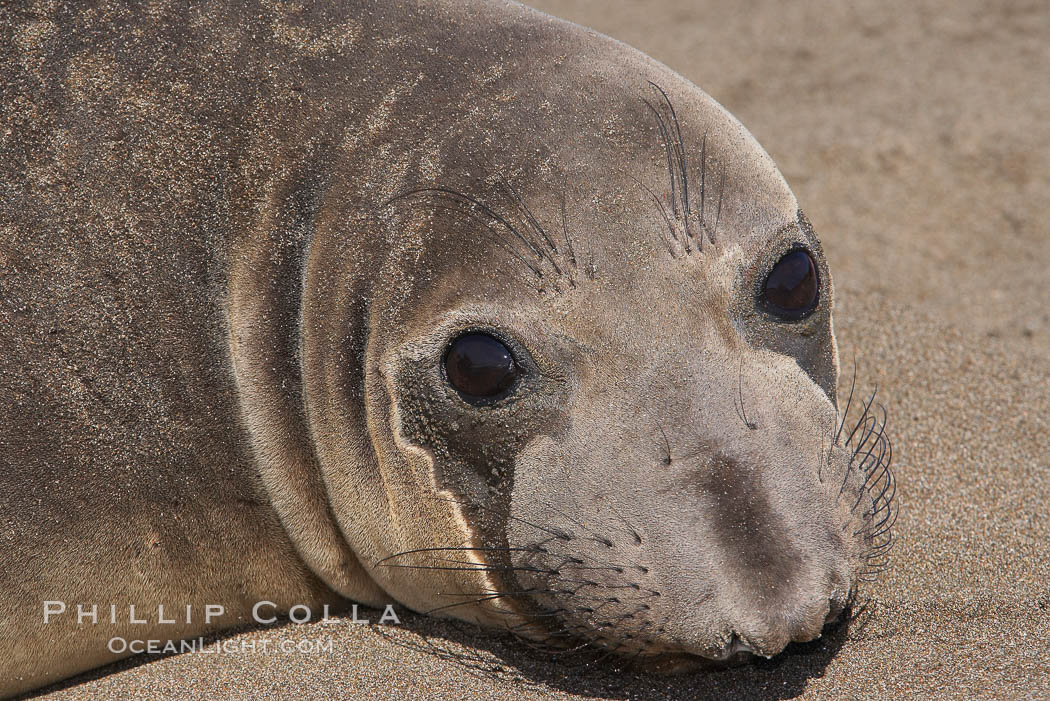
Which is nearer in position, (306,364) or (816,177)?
(306,364)

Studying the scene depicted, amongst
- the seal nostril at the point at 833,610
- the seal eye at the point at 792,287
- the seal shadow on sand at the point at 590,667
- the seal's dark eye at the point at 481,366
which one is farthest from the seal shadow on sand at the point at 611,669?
the seal eye at the point at 792,287

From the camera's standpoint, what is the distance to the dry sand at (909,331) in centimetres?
271

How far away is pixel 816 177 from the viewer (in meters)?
5.82

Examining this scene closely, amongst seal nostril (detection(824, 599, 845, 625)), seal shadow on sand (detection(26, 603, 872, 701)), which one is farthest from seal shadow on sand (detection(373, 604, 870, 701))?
seal nostril (detection(824, 599, 845, 625))

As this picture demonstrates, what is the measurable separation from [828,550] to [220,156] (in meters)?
1.76

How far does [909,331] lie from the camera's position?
13.7 feet

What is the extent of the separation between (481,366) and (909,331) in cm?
225

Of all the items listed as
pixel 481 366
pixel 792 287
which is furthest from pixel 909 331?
pixel 481 366

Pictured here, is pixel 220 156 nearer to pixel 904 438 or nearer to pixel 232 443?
pixel 232 443

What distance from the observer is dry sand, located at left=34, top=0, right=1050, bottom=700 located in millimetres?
2713

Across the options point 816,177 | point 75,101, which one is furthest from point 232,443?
point 816,177

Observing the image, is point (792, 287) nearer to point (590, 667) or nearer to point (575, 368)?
point (575, 368)

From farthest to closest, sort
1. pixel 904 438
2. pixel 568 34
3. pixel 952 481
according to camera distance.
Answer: pixel 904 438 → pixel 952 481 → pixel 568 34

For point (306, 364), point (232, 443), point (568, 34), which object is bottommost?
point (232, 443)
